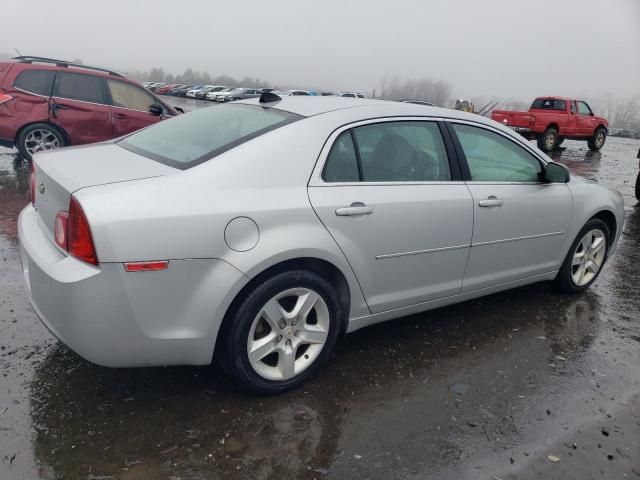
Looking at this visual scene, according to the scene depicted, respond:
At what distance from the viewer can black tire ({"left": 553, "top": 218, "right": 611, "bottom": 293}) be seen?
4230 millimetres

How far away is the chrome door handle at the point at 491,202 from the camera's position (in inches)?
132

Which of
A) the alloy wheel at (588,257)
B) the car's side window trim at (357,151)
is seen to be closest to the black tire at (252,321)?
the car's side window trim at (357,151)

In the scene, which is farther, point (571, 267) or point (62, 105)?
point (62, 105)

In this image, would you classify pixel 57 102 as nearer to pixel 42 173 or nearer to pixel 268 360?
pixel 42 173

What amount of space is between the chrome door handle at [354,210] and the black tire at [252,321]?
0.36m

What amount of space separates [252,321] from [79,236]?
2.89 ft

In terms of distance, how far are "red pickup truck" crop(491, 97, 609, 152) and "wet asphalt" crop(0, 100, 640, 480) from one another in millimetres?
14947

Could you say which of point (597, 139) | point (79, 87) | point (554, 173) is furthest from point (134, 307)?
point (597, 139)

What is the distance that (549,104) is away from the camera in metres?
18.1

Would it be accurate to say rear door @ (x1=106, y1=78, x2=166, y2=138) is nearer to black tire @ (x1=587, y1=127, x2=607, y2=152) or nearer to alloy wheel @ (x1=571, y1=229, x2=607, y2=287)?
alloy wheel @ (x1=571, y1=229, x2=607, y2=287)

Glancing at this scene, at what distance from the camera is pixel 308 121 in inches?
112

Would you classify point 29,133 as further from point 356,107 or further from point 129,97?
point 356,107

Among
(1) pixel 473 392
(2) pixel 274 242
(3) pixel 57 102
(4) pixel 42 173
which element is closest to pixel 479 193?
(1) pixel 473 392

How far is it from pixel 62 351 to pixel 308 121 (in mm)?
1991
